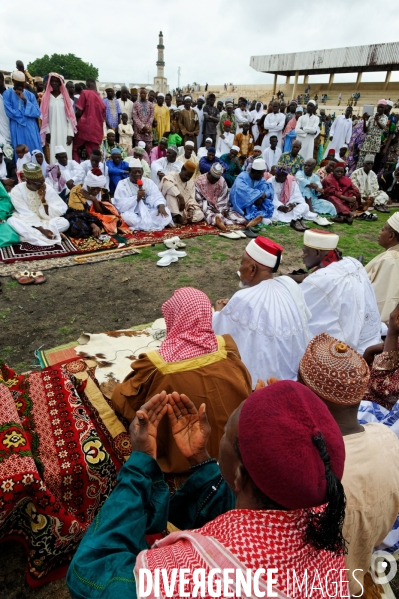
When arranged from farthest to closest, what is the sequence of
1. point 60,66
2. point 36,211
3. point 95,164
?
point 60,66 < point 95,164 < point 36,211

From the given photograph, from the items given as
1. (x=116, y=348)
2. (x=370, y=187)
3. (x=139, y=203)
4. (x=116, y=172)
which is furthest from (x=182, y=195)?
(x=370, y=187)

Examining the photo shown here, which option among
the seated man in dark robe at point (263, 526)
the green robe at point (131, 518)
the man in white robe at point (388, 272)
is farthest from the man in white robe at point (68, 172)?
the seated man in dark robe at point (263, 526)

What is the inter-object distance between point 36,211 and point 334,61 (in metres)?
38.7

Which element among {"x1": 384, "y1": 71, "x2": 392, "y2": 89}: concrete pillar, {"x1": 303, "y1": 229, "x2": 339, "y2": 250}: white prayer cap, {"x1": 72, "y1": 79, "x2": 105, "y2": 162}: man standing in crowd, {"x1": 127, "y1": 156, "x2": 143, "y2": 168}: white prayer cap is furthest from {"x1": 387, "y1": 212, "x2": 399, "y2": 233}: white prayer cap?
{"x1": 384, "y1": 71, "x2": 392, "y2": 89}: concrete pillar

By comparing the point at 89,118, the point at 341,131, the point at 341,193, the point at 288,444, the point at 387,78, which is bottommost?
the point at 341,193

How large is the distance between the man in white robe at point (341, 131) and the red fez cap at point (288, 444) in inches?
580

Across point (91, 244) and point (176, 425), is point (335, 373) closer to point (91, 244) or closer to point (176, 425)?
point (176, 425)

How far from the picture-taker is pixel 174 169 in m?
8.85

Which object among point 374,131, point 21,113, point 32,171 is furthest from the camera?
point 374,131

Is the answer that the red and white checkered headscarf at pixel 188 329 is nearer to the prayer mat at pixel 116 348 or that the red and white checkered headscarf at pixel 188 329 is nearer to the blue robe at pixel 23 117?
the prayer mat at pixel 116 348

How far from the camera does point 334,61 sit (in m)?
35.0

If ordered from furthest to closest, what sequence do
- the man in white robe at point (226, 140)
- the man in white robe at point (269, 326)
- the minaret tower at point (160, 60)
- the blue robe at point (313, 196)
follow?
the minaret tower at point (160, 60), the man in white robe at point (226, 140), the blue robe at point (313, 196), the man in white robe at point (269, 326)

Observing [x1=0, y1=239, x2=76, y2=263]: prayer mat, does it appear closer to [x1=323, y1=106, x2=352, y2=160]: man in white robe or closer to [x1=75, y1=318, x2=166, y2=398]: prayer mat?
[x1=75, y1=318, x2=166, y2=398]: prayer mat

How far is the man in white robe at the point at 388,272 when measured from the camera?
4230 mm
